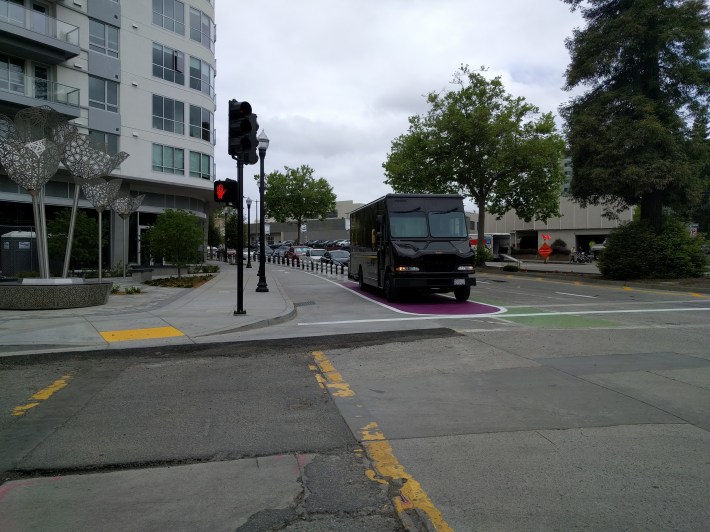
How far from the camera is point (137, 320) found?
38.3 ft

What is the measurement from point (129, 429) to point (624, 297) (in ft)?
53.2

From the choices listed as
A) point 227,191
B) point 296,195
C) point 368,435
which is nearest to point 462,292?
point 227,191

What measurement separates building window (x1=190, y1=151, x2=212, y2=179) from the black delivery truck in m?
21.0

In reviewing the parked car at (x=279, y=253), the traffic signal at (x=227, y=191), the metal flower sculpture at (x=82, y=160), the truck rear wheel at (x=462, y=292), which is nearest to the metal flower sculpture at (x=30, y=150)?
the metal flower sculpture at (x=82, y=160)

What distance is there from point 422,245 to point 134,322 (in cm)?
763

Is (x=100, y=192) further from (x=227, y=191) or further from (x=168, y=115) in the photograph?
(x=168, y=115)

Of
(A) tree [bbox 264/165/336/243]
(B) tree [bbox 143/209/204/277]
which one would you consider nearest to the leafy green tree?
(B) tree [bbox 143/209/204/277]

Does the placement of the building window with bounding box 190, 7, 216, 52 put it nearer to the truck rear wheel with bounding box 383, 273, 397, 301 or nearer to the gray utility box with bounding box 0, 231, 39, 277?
the gray utility box with bounding box 0, 231, 39, 277

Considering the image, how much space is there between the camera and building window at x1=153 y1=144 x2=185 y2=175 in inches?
1272

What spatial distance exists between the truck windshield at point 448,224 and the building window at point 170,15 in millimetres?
25542

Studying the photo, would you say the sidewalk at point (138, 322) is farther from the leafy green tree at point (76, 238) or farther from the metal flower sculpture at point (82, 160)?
the leafy green tree at point (76, 238)

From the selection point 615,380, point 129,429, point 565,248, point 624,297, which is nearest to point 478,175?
point 624,297

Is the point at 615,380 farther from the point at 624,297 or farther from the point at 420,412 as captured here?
the point at 624,297

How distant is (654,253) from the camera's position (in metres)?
22.7
